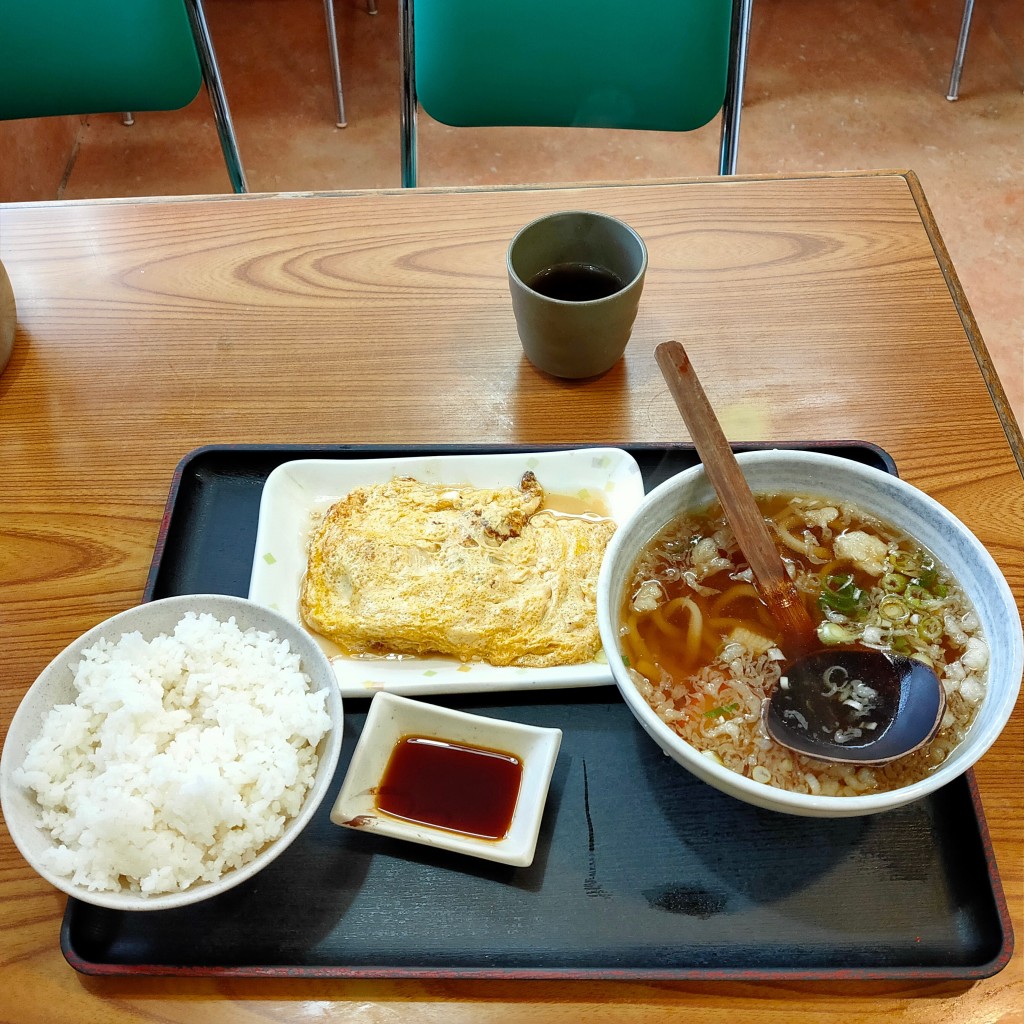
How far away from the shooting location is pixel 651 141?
412cm

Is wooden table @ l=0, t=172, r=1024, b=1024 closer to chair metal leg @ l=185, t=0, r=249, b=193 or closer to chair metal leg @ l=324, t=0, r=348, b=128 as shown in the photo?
chair metal leg @ l=185, t=0, r=249, b=193

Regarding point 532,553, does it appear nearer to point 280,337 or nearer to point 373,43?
point 280,337

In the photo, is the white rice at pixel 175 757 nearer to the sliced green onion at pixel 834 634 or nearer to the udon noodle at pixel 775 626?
the udon noodle at pixel 775 626

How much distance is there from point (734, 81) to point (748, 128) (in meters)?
2.12

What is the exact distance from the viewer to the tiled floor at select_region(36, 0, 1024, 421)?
3908mm

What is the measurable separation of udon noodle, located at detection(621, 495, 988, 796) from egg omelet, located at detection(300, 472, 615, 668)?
14cm

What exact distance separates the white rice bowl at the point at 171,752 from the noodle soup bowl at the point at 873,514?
385 millimetres

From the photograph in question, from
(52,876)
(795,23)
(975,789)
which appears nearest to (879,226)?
(975,789)

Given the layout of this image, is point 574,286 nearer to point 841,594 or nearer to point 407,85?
point 841,594

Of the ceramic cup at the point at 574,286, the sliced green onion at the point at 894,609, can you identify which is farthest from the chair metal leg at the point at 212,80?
the sliced green onion at the point at 894,609

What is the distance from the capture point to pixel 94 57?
222cm

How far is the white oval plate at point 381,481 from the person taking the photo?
4.27 feet

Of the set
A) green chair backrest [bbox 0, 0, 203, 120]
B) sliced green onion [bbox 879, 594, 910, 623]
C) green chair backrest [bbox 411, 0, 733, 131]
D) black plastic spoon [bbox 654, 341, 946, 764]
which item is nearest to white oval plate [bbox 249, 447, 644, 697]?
black plastic spoon [bbox 654, 341, 946, 764]

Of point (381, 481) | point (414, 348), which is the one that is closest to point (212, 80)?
point (414, 348)
